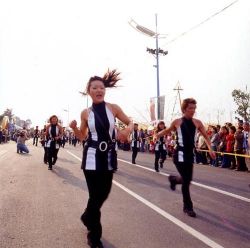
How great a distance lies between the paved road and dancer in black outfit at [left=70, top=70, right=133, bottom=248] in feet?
1.19

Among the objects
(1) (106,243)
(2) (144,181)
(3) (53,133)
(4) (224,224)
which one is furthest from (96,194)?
(3) (53,133)

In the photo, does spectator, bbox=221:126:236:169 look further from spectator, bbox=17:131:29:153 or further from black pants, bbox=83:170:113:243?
spectator, bbox=17:131:29:153

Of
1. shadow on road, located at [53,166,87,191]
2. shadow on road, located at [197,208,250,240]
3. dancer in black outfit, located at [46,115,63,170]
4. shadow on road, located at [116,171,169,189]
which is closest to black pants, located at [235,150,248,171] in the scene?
shadow on road, located at [116,171,169,189]

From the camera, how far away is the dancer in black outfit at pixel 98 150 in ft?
15.0

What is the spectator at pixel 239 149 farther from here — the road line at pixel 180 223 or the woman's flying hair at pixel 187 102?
the woman's flying hair at pixel 187 102

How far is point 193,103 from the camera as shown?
21.7 ft

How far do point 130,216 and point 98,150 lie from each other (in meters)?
2.10

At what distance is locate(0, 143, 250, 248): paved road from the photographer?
4914 mm

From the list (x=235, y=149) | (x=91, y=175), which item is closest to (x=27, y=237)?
(x=91, y=175)

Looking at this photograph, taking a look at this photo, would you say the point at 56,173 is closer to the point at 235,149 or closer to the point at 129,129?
the point at 235,149

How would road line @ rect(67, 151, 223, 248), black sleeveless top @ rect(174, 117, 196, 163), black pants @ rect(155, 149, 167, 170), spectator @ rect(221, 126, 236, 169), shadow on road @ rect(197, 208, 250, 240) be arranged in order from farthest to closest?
1. spectator @ rect(221, 126, 236, 169)
2. black pants @ rect(155, 149, 167, 170)
3. black sleeveless top @ rect(174, 117, 196, 163)
4. shadow on road @ rect(197, 208, 250, 240)
5. road line @ rect(67, 151, 223, 248)

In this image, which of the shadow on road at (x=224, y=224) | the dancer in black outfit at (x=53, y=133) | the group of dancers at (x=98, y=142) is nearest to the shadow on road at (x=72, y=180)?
the dancer in black outfit at (x=53, y=133)

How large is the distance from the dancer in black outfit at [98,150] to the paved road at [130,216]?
14.3 inches

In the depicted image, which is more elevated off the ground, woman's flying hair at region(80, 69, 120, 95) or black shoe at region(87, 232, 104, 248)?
woman's flying hair at region(80, 69, 120, 95)
